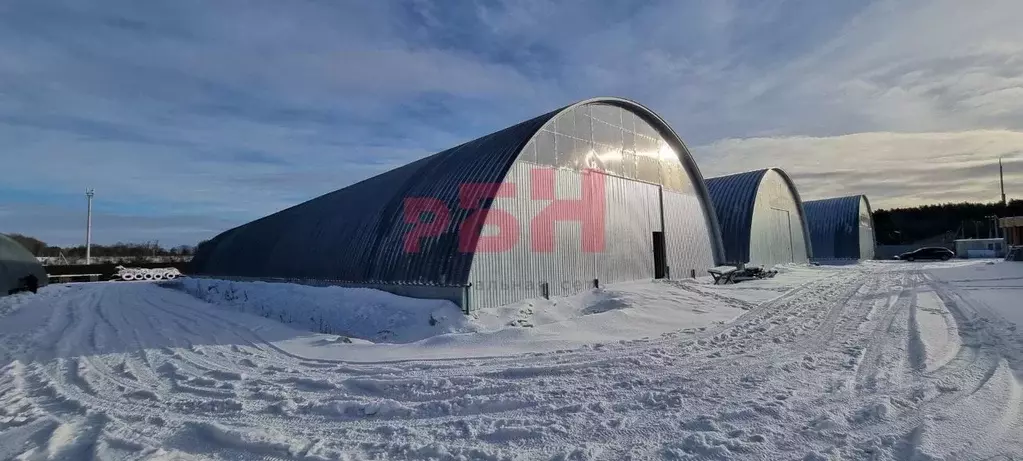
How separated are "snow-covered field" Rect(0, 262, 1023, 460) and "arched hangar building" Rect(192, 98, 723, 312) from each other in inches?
61.8

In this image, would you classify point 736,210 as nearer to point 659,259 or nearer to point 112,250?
point 659,259

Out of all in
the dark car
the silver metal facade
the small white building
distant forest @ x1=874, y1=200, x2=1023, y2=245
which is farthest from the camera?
distant forest @ x1=874, y1=200, x2=1023, y2=245

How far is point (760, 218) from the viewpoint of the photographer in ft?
104

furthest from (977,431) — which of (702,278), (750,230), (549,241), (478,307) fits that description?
(750,230)

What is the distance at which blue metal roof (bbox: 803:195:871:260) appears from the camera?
150 feet

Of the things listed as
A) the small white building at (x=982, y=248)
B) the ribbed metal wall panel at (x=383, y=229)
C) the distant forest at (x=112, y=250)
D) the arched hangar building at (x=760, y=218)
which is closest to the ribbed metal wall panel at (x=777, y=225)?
the arched hangar building at (x=760, y=218)

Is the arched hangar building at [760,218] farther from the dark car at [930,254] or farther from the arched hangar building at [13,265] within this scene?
the arched hangar building at [13,265]

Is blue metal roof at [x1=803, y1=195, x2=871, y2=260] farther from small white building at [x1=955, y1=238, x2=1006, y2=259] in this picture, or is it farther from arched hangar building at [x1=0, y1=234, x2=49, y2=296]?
arched hangar building at [x1=0, y1=234, x2=49, y2=296]

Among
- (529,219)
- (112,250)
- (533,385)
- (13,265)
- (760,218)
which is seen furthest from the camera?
(112,250)

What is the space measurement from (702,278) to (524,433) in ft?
63.5

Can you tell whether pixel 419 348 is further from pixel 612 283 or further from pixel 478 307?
pixel 612 283

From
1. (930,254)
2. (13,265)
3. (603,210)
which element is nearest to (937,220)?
(930,254)

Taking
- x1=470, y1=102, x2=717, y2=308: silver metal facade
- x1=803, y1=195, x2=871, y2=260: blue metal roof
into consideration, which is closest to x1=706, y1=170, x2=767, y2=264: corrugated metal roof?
x1=470, y1=102, x2=717, y2=308: silver metal facade

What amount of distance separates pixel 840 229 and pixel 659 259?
3530cm
